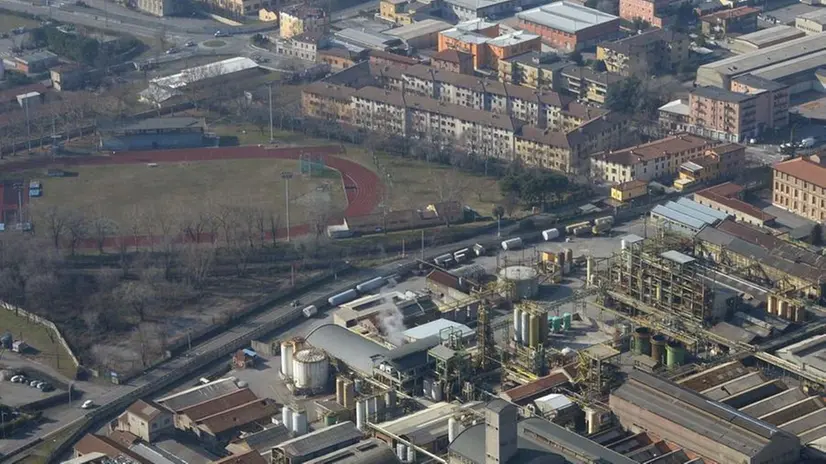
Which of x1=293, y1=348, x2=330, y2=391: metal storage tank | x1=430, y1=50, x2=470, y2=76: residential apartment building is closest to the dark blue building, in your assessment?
x1=430, y1=50, x2=470, y2=76: residential apartment building

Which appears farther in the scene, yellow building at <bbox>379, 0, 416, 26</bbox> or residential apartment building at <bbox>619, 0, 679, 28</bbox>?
yellow building at <bbox>379, 0, 416, 26</bbox>

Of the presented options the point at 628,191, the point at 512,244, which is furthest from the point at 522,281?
the point at 628,191

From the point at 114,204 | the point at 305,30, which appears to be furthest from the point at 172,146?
the point at 305,30

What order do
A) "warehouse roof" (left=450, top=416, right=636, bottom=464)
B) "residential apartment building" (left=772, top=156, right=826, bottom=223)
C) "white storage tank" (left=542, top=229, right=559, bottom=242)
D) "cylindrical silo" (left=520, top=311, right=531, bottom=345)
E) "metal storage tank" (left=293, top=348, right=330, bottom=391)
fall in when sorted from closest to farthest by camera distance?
1. "warehouse roof" (left=450, top=416, right=636, bottom=464)
2. "metal storage tank" (left=293, top=348, right=330, bottom=391)
3. "cylindrical silo" (left=520, top=311, right=531, bottom=345)
4. "white storage tank" (left=542, top=229, right=559, bottom=242)
5. "residential apartment building" (left=772, top=156, right=826, bottom=223)

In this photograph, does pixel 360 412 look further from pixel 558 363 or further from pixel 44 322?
pixel 44 322

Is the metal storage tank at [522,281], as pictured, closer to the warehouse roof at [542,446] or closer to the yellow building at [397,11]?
the warehouse roof at [542,446]

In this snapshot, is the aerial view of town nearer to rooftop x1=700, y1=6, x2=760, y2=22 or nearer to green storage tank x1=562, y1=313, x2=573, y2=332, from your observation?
green storage tank x1=562, y1=313, x2=573, y2=332

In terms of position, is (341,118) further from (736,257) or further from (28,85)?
(736,257)

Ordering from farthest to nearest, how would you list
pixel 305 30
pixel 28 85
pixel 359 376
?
pixel 305 30 → pixel 28 85 → pixel 359 376
